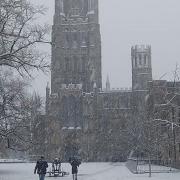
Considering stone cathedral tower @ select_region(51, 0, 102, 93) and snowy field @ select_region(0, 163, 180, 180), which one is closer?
snowy field @ select_region(0, 163, 180, 180)

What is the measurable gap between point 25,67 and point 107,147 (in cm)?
5468

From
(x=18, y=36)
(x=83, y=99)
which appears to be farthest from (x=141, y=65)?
(x=18, y=36)

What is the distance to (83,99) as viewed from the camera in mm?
68375

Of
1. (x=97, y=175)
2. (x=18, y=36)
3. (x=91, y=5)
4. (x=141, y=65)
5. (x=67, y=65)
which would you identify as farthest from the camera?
(x=141, y=65)

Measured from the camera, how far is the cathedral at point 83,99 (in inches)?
2643

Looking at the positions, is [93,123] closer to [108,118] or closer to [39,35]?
[108,118]

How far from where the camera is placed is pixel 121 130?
2788 inches

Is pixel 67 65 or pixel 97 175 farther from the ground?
pixel 67 65

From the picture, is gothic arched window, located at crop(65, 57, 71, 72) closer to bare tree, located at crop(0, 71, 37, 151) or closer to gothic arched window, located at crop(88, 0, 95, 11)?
gothic arched window, located at crop(88, 0, 95, 11)

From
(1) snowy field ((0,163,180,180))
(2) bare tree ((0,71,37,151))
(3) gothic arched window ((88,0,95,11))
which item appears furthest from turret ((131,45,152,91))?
(2) bare tree ((0,71,37,151))

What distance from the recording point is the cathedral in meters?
67.1

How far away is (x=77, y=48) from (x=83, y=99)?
10.0 m

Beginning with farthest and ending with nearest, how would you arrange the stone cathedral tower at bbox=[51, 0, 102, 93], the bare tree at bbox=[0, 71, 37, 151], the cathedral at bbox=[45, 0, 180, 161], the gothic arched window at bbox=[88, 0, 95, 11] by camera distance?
the gothic arched window at bbox=[88, 0, 95, 11]
the stone cathedral tower at bbox=[51, 0, 102, 93]
the cathedral at bbox=[45, 0, 180, 161]
the bare tree at bbox=[0, 71, 37, 151]

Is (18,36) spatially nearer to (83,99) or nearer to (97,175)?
(97,175)
